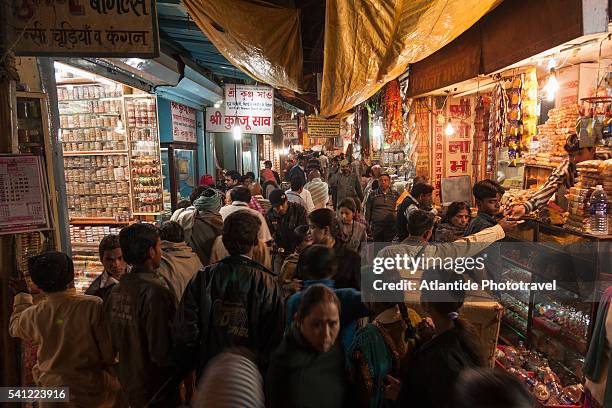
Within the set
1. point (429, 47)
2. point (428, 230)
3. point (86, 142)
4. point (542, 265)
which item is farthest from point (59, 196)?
point (542, 265)

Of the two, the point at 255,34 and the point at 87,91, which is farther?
the point at 87,91

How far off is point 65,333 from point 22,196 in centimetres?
133

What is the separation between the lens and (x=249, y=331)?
280cm

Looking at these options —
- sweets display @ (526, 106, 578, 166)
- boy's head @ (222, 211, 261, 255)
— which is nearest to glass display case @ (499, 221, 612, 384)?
sweets display @ (526, 106, 578, 166)

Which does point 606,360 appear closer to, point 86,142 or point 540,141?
point 540,141

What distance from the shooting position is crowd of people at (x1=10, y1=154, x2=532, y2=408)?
6.83 feet

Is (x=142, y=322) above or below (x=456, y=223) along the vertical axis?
below

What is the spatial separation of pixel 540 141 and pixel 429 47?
3.15m

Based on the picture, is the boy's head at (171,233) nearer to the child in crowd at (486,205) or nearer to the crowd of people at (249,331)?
the crowd of people at (249,331)

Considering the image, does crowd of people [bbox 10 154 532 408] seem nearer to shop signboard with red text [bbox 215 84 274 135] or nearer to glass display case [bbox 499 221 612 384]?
glass display case [bbox 499 221 612 384]

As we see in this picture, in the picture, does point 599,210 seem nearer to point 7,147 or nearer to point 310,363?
point 310,363

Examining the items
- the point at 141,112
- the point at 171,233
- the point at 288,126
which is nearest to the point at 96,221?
the point at 141,112
